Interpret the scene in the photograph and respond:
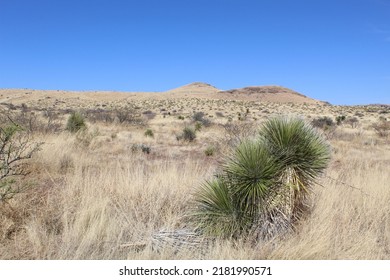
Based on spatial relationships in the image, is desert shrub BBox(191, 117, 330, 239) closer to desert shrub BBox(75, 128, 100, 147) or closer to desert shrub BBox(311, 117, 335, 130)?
desert shrub BBox(75, 128, 100, 147)

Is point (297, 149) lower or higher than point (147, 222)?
higher

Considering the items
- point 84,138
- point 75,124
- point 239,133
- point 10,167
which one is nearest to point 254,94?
point 75,124

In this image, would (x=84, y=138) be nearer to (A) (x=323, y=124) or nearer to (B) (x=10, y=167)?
(B) (x=10, y=167)

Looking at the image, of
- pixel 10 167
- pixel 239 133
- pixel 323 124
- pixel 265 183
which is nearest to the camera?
pixel 265 183

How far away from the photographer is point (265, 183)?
4359 mm

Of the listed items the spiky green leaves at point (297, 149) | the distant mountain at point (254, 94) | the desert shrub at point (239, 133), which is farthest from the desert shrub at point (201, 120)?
the distant mountain at point (254, 94)

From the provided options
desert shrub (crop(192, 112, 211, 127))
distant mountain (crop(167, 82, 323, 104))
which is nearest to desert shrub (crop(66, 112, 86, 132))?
desert shrub (crop(192, 112, 211, 127))

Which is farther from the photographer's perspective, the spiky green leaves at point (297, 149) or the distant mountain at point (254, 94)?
the distant mountain at point (254, 94)

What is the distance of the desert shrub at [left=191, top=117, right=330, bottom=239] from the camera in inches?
173

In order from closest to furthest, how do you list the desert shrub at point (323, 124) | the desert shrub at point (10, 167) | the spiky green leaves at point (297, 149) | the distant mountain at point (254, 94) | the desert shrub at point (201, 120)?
the spiky green leaves at point (297, 149)
the desert shrub at point (10, 167)
the desert shrub at point (323, 124)
the desert shrub at point (201, 120)
the distant mountain at point (254, 94)

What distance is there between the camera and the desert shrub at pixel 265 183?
173 inches

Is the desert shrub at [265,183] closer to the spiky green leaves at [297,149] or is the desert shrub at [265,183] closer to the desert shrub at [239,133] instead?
the spiky green leaves at [297,149]
